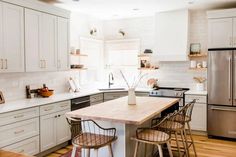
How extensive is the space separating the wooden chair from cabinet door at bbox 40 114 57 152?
3.21ft

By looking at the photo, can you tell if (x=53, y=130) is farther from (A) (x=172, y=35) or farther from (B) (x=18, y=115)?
(A) (x=172, y=35)

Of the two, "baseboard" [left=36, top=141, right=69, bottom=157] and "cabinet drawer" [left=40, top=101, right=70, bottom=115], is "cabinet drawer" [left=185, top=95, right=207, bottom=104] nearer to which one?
"cabinet drawer" [left=40, top=101, right=70, bottom=115]

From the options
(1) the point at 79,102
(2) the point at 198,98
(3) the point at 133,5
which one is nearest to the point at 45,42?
(1) the point at 79,102

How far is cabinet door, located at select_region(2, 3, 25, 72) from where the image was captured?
3.69 meters

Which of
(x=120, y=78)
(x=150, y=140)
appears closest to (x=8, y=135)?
(x=150, y=140)

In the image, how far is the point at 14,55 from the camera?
151 inches

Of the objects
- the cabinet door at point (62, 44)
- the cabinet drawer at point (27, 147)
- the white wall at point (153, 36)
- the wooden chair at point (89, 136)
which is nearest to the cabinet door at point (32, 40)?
the cabinet door at point (62, 44)

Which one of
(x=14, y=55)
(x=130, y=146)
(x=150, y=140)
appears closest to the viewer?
(x=150, y=140)

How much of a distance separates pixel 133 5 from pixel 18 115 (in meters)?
3.11

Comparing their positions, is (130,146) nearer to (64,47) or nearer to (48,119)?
(48,119)

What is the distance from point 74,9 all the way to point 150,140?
11.9 feet

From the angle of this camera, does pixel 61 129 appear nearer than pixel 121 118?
No

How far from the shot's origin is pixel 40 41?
170 inches

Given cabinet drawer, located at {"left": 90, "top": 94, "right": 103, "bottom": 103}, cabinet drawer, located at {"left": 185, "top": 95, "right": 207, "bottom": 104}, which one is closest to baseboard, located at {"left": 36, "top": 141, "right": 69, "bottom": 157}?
cabinet drawer, located at {"left": 90, "top": 94, "right": 103, "bottom": 103}
